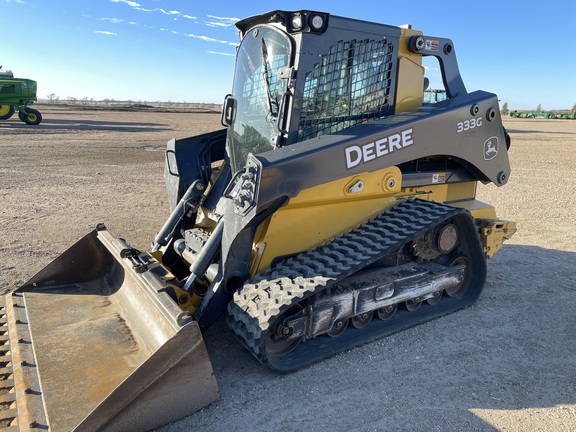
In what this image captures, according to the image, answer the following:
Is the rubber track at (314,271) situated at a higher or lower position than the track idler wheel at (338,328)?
higher

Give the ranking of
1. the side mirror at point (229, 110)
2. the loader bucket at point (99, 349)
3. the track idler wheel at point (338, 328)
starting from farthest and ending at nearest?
the side mirror at point (229, 110)
the track idler wheel at point (338, 328)
the loader bucket at point (99, 349)

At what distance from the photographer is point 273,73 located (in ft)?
14.2

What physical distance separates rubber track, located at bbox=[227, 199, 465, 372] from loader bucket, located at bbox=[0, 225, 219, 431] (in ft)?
1.53

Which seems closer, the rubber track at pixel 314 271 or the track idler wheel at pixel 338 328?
the rubber track at pixel 314 271

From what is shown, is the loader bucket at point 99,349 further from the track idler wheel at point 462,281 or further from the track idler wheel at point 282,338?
the track idler wheel at point 462,281

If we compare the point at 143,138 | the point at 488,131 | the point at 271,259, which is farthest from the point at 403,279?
the point at 143,138

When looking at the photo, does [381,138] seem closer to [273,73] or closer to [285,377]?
[273,73]

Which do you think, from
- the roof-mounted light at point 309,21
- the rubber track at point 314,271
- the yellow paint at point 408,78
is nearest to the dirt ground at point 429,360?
the rubber track at point 314,271

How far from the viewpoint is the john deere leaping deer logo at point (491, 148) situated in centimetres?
505

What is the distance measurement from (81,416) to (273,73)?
3.08 metres

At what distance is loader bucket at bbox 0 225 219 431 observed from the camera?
2.85 metres

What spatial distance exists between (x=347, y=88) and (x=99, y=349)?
117 inches

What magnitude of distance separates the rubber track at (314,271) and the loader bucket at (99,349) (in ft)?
1.53

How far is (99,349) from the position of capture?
3.55 metres
